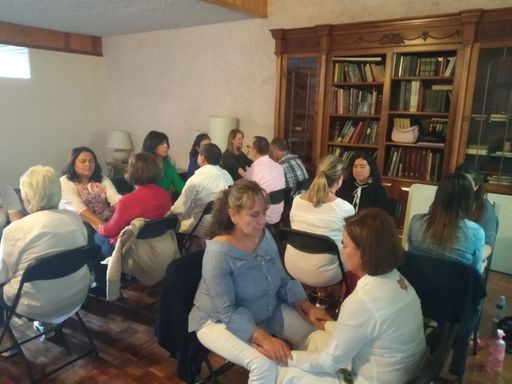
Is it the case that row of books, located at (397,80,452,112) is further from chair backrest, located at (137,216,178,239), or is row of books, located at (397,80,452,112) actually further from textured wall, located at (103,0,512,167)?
chair backrest, located at (137,216,178,239)

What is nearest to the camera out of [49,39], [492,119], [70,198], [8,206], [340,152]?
[8,206]

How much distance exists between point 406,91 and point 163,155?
2.44 m

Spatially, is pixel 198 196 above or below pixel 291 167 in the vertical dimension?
below

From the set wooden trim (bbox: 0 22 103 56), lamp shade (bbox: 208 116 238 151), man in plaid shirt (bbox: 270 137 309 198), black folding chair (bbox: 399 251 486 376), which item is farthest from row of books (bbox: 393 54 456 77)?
wooden trim (bbox: 0 22 103 56)

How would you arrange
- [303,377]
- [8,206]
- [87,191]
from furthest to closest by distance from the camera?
[87,191], [8,206], [303,377]

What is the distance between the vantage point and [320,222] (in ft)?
8.18

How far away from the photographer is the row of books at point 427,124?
3.81m

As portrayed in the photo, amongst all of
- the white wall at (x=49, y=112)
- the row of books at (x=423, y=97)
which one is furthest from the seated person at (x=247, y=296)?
the white wall at (x=49, y=112)

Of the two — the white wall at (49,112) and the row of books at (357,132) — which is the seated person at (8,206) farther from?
the white wall at (49,112)

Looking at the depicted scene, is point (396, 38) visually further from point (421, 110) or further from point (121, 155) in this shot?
point (121, 155)

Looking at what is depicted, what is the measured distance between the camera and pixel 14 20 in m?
5.29

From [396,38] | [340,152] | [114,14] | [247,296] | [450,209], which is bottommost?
[247,296]

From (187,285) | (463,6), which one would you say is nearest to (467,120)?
(463,6)

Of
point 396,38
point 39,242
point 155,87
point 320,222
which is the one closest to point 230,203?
point 320,222
